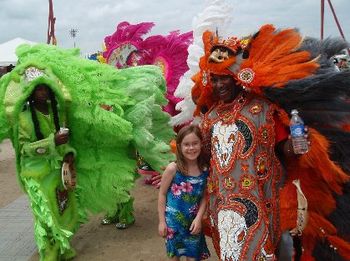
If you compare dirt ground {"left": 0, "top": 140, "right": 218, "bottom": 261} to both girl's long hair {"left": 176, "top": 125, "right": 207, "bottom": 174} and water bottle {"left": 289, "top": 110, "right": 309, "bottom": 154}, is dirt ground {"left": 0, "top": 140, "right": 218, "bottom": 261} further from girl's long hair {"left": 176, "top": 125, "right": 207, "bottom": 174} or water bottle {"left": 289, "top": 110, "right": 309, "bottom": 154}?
water bottle {"left": 289, "top": 110, "right": 309, "bottom": 154}

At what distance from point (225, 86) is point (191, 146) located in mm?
476

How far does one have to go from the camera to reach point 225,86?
2615 mm

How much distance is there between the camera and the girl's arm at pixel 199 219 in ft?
9.57

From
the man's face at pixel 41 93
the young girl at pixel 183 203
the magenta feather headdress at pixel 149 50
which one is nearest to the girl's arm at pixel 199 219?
the young girl at pixel 183 203

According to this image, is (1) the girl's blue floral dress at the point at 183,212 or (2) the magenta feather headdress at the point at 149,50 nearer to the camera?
(1) the girl's blue floral dress at the point at 183,212

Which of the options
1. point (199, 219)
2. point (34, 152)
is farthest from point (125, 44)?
point (199, 219)

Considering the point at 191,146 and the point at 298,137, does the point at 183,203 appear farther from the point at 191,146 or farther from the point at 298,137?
the point at 298,137

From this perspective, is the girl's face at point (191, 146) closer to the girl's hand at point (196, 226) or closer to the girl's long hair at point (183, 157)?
the girl's long hair at point (183, 157)

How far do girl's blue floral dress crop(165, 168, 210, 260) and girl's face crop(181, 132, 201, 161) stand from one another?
16 cm

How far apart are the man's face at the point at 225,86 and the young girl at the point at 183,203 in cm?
40

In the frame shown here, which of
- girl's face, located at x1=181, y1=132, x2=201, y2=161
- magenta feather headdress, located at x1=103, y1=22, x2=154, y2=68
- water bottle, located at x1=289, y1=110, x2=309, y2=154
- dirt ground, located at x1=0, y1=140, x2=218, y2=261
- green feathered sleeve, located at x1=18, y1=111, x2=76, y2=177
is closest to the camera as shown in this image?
water bottle, located at x1=289, y1=110, x2=309, y2=154

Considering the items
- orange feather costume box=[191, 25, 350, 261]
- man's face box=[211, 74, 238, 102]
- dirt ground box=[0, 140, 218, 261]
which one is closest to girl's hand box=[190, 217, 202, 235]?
orange feather costume box=[191, 25, 350, 261]

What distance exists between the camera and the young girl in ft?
9.71

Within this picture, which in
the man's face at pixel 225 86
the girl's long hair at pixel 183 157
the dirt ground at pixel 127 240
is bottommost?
the dirt ground at pixel 127 240
